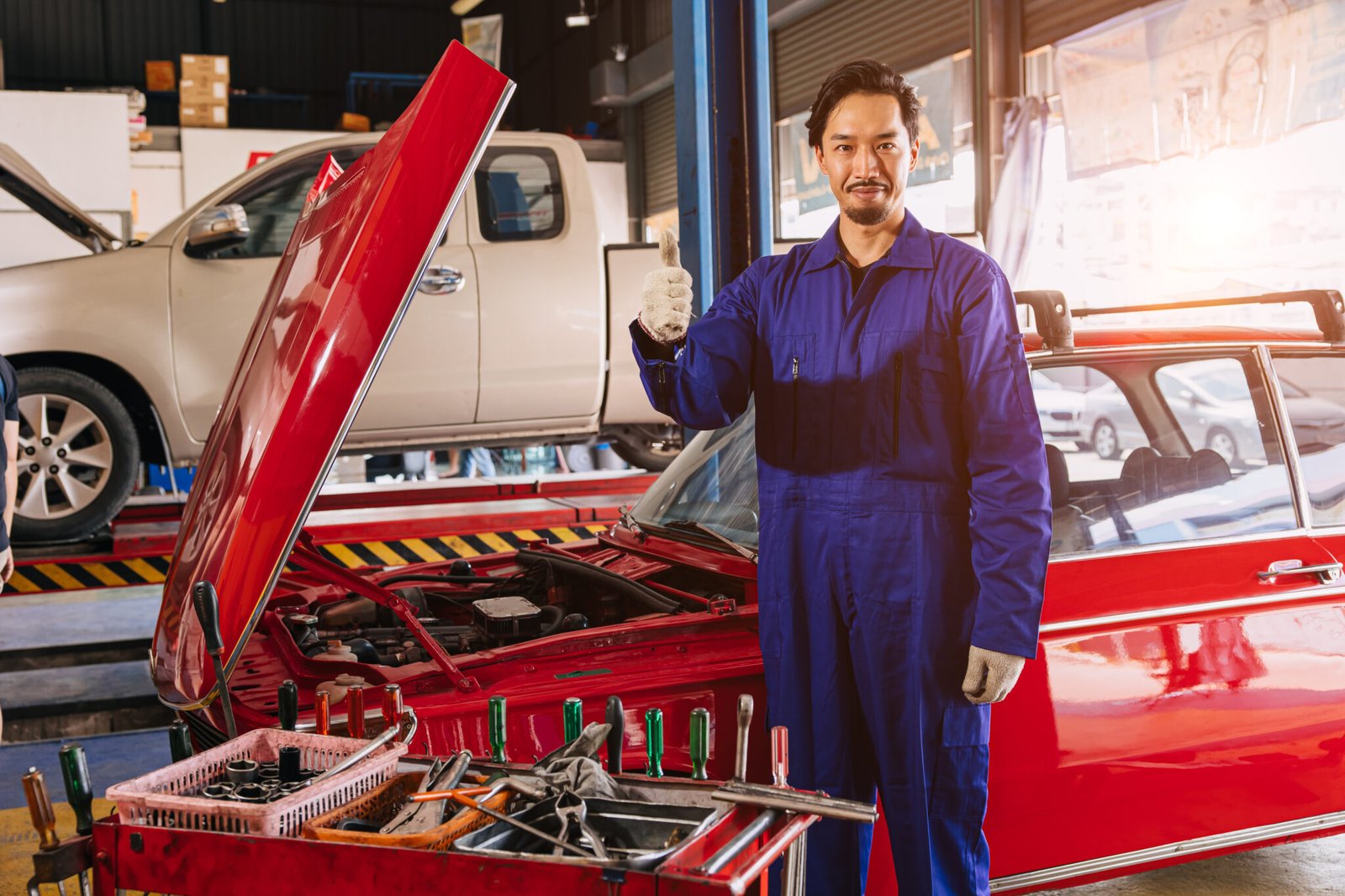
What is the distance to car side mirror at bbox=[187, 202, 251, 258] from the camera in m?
5.23

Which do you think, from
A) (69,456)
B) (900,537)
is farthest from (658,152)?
(900,537)

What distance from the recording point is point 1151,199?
901 cm

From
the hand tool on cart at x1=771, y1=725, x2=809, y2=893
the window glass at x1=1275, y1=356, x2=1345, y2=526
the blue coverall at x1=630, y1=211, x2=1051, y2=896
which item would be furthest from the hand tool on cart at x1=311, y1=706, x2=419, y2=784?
the window glass at x1=1275, y1=356, x2=1345, y2=526

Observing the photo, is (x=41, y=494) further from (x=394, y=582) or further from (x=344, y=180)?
(x=344, y=180)

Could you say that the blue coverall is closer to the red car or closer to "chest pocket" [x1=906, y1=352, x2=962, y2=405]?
"chest pocket" [x1=906, y1=352, x2=962, y2=405]

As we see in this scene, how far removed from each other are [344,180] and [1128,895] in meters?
2.72

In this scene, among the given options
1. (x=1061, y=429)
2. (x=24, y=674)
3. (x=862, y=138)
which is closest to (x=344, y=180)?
(x=862, y=138)

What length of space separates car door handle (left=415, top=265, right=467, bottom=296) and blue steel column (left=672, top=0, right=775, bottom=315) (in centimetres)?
150

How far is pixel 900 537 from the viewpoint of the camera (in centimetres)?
221

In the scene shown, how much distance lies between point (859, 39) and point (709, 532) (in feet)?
35.1

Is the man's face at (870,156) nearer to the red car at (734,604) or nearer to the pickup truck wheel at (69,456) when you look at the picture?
the red car at (734,604)

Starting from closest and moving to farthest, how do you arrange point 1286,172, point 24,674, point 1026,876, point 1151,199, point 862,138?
1. point 862,138
2. point 1026,876
3. point 24,674
4. point 1286,172
5. point 1151,199

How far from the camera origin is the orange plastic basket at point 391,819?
1.48 meters

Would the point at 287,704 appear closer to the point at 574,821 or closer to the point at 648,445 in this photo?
the point at 574,821
